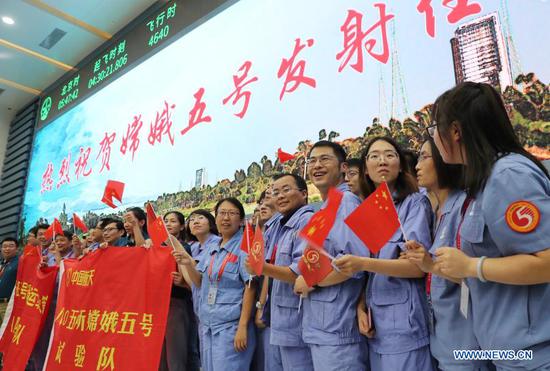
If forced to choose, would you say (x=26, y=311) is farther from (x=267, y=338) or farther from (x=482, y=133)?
(x=482, y=133)

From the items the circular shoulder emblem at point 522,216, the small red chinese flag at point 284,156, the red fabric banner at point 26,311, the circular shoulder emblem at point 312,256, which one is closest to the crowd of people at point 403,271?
the circular shoulder emblem at point 522,216

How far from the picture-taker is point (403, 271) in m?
1.10

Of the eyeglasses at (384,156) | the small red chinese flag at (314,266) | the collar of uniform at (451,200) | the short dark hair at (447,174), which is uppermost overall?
the eyeglasses at (384,156)

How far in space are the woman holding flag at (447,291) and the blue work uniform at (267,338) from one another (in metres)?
0.74

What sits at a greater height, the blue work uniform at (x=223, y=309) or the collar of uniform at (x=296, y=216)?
the collar of uniform at (x=296, y=216)

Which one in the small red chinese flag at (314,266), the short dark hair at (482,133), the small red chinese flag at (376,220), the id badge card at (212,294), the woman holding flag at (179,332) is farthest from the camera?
the woman holding flag at (179,332)

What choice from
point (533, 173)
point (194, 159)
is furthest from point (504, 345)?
point (194, 159)

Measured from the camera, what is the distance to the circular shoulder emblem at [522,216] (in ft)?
2.15

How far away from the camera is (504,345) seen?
703mm

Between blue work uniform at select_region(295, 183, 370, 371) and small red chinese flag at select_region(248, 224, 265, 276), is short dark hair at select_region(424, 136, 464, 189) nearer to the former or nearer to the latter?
blue work uniform at select_region(295, 183, 370, 371)

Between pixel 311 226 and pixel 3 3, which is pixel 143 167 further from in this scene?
pixel 311 226

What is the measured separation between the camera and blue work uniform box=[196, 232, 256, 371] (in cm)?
169

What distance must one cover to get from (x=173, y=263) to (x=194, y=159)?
1479mm

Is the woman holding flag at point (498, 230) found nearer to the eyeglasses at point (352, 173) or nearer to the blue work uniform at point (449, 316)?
the blue work uniform at point (449, 316)
